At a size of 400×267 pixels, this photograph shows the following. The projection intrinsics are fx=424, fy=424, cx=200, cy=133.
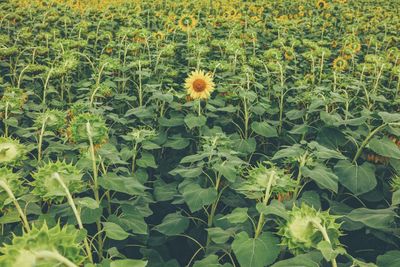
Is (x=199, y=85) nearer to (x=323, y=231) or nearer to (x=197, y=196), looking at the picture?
(x=197, y=196)

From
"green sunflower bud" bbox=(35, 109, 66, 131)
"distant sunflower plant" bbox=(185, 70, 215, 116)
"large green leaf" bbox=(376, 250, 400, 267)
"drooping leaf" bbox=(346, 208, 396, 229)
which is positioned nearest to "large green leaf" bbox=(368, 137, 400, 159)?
"drooping leaf" bbox=(346, 208, 396, 229)

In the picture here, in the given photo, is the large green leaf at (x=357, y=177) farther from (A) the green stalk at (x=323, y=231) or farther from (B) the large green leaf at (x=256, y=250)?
(A) the green stalk at (x=323, y=231)

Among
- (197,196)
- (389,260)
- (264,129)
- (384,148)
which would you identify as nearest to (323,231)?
(389,260)

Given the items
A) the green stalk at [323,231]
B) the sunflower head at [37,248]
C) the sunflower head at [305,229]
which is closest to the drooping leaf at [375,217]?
the sunflower head at [305,229]

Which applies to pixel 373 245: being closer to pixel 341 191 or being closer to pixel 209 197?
pixel 341 191

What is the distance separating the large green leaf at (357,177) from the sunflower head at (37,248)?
135cm

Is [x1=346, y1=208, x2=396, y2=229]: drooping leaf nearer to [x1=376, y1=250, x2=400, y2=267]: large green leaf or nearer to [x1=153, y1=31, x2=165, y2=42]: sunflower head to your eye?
[x1=376, y1=250, x2=400, y2=267]: large green leaf

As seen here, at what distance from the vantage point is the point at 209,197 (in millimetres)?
1660

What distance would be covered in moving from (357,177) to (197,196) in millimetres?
731

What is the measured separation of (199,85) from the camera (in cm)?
267

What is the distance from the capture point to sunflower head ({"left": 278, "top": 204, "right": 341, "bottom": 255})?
1.07 meters

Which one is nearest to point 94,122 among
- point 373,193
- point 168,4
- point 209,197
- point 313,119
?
point 209,197

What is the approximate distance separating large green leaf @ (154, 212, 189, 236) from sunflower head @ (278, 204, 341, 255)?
76 centimetres

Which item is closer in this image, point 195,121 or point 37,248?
point 37,248
